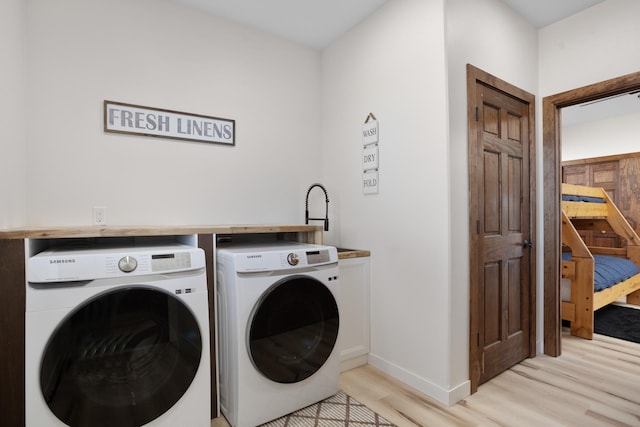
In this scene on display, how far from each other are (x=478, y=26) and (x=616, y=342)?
2866mm

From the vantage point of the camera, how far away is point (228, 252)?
1.78 m

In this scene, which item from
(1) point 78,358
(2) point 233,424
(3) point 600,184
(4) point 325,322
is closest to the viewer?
(1) point 78,358

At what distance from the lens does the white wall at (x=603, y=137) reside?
196 inches

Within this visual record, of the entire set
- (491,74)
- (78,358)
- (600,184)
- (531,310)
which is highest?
(491,74)

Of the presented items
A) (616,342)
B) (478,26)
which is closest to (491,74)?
(478,26)

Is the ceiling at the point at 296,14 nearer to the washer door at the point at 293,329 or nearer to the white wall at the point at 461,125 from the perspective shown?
the white wall at the point at 461,125

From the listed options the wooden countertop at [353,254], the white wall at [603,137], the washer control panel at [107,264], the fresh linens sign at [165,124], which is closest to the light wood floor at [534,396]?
the wooden countertop at [353,254]

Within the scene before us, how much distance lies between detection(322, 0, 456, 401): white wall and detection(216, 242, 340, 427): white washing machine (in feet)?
1.72

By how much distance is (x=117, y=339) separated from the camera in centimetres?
138

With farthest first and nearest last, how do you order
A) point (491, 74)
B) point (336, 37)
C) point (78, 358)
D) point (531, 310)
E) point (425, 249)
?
point (336, 37)
point (531, 310)
point (491, 74)
point (425, 249)
point (78, 358)

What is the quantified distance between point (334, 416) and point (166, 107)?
7.20 feet

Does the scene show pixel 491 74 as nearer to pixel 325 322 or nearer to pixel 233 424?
pixel 325 322

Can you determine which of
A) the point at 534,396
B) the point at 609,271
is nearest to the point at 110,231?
the point at 534,396

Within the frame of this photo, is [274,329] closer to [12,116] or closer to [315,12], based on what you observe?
[12,116]
